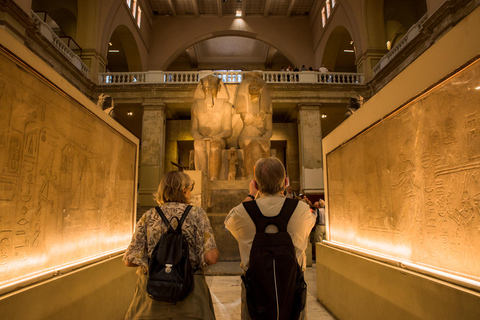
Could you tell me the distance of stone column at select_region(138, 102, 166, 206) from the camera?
43.8 feet

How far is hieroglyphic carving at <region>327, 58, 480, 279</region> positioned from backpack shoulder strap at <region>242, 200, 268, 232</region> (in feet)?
3.24

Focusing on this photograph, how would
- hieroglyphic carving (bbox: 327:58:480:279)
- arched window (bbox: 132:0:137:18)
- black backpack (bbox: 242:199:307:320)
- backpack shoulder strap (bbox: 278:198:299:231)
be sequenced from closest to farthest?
black backpack (bbox: 242:199:307:320) → backpack shoulder strap (bbox: 278:198:299:231) → hieroglyphic carving (bbox: 327:58:480:279) → arched window (bbox: 132:0:137:18)

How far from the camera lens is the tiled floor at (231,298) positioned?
296 centimetres

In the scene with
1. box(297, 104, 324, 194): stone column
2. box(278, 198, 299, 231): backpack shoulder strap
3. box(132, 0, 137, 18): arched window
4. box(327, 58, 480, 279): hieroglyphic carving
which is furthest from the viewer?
box(132, 0, 137, 18): arched window

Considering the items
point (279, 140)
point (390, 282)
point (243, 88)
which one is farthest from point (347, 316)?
point (279, 140)

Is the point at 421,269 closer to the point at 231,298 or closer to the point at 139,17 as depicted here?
the point at 231,298

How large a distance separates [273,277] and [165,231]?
0.57 metres

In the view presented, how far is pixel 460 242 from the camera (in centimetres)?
157

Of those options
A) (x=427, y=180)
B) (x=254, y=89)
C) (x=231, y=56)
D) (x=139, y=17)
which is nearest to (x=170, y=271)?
(x=427, y=180)

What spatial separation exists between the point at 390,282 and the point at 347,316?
806 mm

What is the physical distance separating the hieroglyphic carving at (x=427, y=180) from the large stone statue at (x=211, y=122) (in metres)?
3.52

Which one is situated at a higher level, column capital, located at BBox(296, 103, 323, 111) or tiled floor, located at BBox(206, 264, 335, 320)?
column capital, located at BBox(296, 103, 323, 111)

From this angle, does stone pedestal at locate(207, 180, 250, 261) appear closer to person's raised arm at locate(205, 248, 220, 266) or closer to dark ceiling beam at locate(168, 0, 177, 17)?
person's raised arm at locate(205, 248, 220, 266)

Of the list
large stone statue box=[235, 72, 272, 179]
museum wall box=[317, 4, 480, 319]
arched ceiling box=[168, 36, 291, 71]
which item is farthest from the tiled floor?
arched ceiling box=[168, 36, 291, 71]
